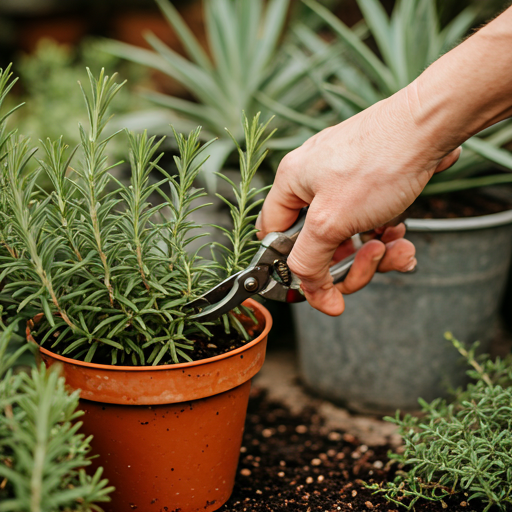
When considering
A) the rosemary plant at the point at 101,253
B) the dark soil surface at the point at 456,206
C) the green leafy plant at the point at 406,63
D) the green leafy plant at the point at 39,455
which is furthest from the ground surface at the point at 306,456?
the green leafy plant at the point at 406,63

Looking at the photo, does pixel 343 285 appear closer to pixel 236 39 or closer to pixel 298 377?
pixel 298 377

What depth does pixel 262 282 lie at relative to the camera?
973 millimetres

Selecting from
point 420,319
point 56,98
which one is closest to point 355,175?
point 420,319

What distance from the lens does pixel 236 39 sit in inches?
93.7

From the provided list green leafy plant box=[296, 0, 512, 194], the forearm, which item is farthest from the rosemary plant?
green leafy plant box=[296, 0, 512, 194]

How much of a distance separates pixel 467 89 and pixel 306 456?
1055mm

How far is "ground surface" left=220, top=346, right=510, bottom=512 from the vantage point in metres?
1.08

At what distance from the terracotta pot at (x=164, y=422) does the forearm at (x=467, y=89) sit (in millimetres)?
500

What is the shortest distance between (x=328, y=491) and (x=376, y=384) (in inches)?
27.5

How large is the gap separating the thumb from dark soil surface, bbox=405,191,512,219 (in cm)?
89

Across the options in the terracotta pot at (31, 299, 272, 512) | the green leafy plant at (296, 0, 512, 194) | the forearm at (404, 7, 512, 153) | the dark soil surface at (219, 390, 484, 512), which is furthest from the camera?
the green leafy plant at (296, 0, 512, 194)

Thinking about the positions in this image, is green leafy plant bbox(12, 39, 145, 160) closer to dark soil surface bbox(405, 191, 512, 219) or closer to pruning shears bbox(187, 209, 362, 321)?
dark soil surface bbox(405, 191, 512, 219)

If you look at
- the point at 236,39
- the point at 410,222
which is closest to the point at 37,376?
the point at 410,222

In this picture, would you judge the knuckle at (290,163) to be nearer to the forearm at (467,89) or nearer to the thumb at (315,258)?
the thumb at (315,258)
